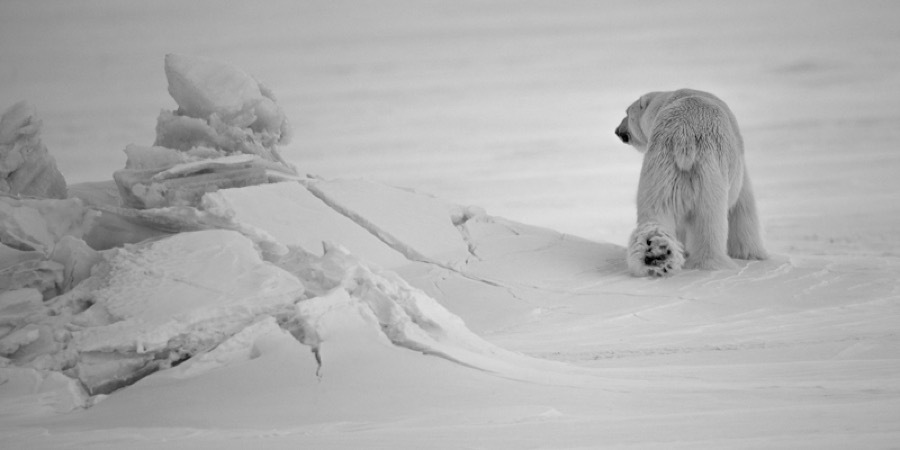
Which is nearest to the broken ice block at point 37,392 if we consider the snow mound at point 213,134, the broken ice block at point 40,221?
the broken ice block at point 40,221

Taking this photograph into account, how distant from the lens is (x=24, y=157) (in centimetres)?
791

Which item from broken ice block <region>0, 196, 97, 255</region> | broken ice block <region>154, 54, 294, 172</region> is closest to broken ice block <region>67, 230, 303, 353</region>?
broken ice block <region>0, 196, 97, 255</region>

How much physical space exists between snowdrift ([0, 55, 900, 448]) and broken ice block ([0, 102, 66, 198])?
0.10 meters

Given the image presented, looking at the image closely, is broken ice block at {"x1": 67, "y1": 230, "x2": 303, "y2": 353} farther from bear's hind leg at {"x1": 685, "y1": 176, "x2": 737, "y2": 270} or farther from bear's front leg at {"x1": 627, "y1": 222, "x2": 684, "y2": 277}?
bear's hind leg at {"x1": 685, "y1": 176, "x2": 737, "y2": 270}

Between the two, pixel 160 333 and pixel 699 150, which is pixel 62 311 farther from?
pixel 699 150

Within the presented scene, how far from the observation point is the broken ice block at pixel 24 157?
7.80m

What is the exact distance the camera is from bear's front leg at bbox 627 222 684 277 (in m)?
7.86

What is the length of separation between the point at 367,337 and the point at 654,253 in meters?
3.64

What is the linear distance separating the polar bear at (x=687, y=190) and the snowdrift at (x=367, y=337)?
237mm

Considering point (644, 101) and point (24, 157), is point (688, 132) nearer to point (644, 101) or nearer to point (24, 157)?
point (644, 101)

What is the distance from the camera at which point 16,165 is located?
7812 millimetres

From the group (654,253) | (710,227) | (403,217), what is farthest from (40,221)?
(710,227)

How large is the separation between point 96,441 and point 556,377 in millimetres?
1999

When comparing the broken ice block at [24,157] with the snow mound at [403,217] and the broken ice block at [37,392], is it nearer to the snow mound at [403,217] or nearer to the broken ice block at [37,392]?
the snow mound at [403,217]
